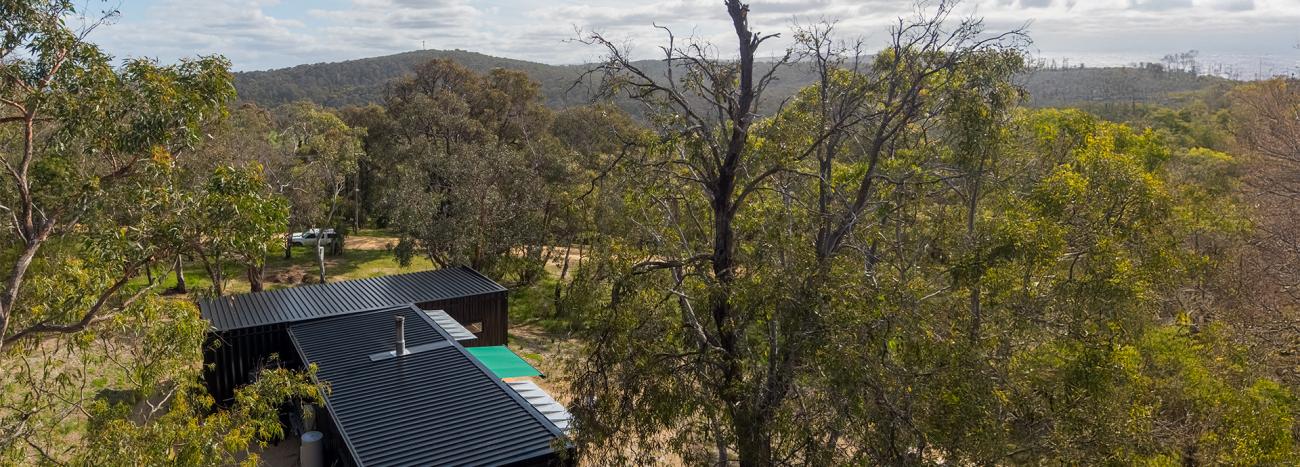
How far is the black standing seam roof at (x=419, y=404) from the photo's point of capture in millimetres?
9094

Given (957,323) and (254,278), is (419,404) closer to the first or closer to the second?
(957,323)

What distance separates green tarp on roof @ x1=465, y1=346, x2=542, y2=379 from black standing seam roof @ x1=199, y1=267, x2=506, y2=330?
94.3 inches

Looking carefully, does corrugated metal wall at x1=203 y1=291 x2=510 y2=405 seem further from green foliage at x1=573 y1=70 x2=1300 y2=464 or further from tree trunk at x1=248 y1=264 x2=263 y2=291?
tree trunk at x1=248 y1=264 x2=263 y2=291

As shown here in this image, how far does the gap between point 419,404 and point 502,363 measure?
347 centimetres

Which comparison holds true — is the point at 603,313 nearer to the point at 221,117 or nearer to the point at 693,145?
the point at 693,145

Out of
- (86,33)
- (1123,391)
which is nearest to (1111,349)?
(1123,391)

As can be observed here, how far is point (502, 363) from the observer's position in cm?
1388

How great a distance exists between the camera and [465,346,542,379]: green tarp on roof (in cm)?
1331

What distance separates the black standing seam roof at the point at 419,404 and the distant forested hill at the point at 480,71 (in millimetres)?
Answer: 67039

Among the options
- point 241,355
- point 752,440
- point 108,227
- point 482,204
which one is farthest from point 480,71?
point 752,440

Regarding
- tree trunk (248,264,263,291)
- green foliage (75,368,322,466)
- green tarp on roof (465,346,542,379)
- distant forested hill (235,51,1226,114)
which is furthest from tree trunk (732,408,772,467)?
distant forested hill (235,51,1226,114)

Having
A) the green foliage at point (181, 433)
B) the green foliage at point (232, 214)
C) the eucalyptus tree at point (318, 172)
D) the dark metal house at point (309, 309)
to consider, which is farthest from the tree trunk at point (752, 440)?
the eucalyptus tree at point (318, 172)

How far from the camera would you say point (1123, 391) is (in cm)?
793

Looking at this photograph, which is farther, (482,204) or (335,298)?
(482,204)
